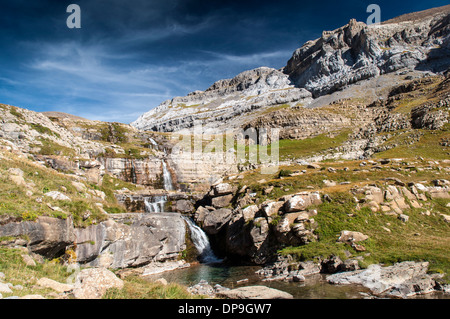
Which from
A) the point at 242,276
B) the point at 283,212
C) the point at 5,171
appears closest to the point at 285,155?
the point at 283,212

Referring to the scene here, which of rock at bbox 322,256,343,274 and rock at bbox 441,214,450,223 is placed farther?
rock at bbox 441,214,450,223

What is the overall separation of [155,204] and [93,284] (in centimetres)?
3131

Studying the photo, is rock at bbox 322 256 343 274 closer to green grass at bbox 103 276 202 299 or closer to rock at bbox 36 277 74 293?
green grass at bbox 103 276 202 299

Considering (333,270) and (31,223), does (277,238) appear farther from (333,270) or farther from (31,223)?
(31,223)

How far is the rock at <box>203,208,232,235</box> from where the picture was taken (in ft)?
100

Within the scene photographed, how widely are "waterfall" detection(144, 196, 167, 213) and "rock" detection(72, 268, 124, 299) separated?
2946cm

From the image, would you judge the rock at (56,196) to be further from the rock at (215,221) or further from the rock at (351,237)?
the rock at (351,237)

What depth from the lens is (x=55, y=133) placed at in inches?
1908

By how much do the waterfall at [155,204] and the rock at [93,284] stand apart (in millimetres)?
29456

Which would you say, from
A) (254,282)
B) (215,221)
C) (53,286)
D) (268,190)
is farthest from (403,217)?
(53,286)

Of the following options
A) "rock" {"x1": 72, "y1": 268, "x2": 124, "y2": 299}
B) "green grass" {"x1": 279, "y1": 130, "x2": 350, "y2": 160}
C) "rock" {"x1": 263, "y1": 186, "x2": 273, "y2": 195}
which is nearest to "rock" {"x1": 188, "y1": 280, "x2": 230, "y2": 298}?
"rock" {"x1": 72, "y1": 268, "x2": 124, "y2": 299}

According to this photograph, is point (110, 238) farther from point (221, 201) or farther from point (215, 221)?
point (221, 201)
